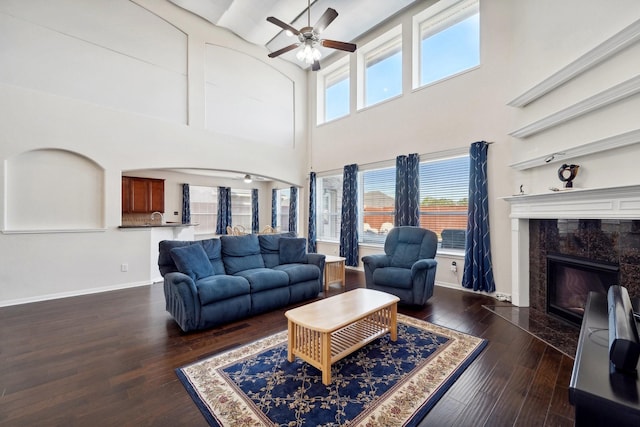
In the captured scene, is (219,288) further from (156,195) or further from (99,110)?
(156,195)

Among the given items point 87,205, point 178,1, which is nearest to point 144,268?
point 87,205

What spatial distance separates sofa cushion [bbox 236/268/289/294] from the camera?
11.1 feet

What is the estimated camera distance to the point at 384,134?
5.62 meters

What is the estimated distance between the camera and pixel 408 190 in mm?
5051

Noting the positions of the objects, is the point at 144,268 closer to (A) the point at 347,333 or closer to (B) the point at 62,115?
(B) the point at 62,115

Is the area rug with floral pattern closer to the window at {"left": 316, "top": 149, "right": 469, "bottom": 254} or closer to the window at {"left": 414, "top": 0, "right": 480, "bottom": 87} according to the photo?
the window at {"left": 316, "top": 149, "right": 469, "bottom": 254}

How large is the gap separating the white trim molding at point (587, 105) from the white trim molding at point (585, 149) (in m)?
0.35

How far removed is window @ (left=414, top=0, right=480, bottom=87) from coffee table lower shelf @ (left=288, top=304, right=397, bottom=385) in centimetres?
435

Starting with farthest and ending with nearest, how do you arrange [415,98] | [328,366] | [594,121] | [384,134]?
[384,134] → [415,98] → [594,121] → [328,366]

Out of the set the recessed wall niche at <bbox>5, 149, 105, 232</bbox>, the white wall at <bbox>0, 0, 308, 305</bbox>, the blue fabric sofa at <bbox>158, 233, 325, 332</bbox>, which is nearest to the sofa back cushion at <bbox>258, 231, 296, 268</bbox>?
the blue fabric sofa at <bbox>158, 233, 325, 332</bbox>

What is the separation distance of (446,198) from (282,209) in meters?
6.23

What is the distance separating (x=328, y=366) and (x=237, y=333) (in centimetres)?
133

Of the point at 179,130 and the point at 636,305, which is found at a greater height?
the point at 179,130

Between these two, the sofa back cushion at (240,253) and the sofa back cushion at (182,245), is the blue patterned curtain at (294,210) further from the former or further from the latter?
the sofa back cushion at (182,245)
